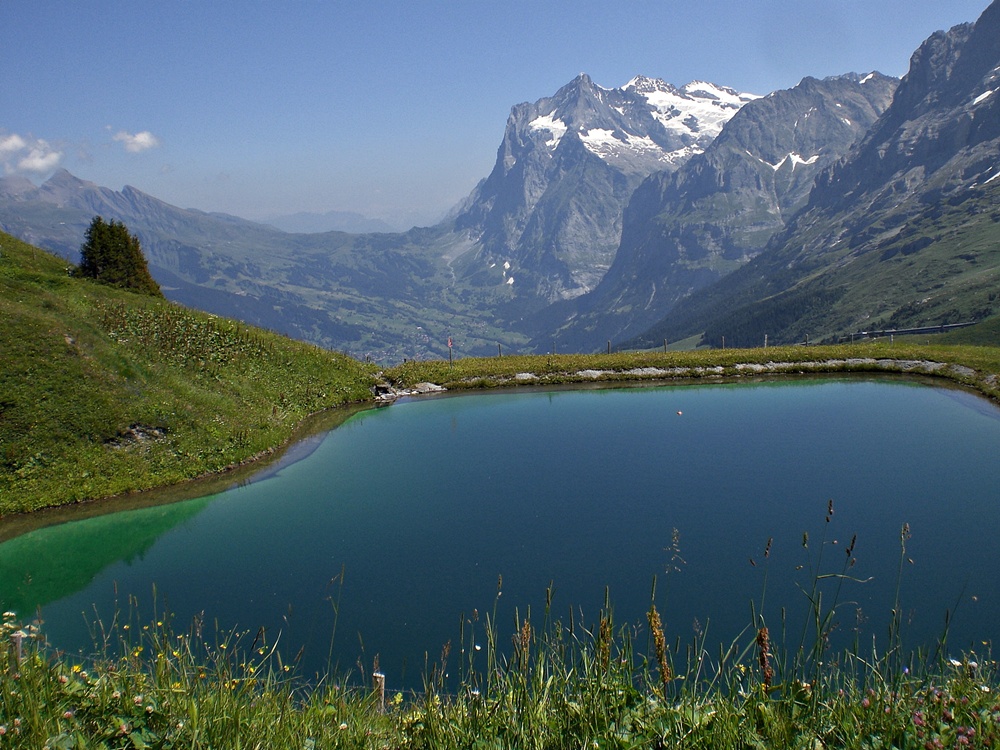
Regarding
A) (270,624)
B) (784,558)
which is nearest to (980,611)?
(784,558)

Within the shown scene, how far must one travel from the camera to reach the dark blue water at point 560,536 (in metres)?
14.9

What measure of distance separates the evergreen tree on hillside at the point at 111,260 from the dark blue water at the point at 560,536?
1792 centimetres

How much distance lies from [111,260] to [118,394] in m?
17.6

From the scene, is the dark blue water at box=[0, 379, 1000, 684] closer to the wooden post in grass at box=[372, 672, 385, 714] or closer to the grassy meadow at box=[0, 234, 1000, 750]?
the wooden post in grass at box=[372, 672, 385, 714]

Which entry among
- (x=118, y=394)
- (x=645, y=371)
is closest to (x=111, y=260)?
(x=118, y=394)

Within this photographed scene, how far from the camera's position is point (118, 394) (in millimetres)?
27516

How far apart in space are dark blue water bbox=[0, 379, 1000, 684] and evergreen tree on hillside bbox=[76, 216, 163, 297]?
1792cm

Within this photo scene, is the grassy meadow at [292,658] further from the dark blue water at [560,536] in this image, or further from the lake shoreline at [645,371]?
the dark blue water at [560,536]

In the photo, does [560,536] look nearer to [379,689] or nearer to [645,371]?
[379,689]

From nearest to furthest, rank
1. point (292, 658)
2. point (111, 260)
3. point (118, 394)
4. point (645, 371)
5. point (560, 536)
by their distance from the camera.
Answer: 1. point (292, 658)
2. point (560, 536)
3. point (118, 394)
4. point (111, 260)
5. point (645, 371)

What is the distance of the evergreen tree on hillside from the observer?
135 ft

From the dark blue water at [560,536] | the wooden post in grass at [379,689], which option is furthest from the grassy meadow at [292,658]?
the dark blue water at [560,536]

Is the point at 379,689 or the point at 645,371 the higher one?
the point at 645,371

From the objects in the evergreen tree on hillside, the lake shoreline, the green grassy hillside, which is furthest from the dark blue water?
the evergreen tree on hillside
